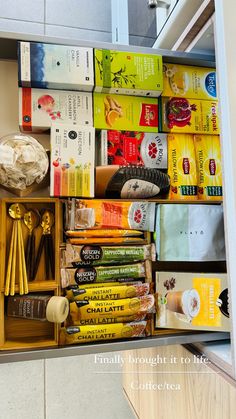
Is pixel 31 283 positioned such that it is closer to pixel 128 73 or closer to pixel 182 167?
pixel 182 167

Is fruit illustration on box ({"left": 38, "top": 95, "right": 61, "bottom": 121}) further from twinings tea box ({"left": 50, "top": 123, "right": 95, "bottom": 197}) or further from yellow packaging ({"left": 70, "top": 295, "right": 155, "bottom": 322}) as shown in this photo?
yellow packaging ({"left": 70, "top": 295, "right": 155, "bottom": 322})

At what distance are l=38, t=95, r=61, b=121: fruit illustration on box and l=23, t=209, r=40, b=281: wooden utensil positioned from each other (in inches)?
12.4

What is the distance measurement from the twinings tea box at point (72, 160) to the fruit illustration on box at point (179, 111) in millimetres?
308

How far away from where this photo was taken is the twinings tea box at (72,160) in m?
0.91

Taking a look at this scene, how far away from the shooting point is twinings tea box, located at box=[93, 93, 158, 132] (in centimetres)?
102

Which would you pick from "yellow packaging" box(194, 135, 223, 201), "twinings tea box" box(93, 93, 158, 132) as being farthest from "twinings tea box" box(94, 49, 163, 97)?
"yellow packaging" box(194, 135, 223, 201)

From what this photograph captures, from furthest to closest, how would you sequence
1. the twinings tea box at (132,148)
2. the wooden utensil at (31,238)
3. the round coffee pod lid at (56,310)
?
the twinings tea box at (132,148), the wooden utensil at (31,238), the round coffee pod lid at (56,310)

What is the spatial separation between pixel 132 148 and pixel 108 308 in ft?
1.74

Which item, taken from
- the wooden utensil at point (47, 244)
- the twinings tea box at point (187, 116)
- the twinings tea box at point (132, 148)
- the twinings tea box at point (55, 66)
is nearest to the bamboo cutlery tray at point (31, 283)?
the wooden utensil at point (47, 244)

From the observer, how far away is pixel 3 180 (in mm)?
824

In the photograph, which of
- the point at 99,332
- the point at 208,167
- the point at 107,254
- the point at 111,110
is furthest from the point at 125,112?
the point at 99,332

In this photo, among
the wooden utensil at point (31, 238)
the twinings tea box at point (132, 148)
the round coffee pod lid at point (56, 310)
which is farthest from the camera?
the twinings tea box at point (132, 148)

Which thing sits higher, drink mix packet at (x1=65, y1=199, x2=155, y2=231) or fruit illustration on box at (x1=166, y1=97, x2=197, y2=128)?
fruit illustration on box at (x1=166, y1=97, x2=197, y2=128)

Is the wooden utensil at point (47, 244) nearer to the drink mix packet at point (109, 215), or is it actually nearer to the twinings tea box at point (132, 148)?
the drink mix packet at point (109, 215)
